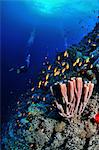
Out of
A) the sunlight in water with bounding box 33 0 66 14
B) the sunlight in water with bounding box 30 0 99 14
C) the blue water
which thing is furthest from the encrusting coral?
the sunlight in water with bounding box 33 0 66 14

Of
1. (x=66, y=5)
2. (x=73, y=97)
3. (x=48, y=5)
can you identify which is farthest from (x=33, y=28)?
(x=73, y=97)

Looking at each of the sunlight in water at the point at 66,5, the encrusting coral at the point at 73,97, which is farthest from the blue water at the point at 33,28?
the encrusting coral at the point at 73,97

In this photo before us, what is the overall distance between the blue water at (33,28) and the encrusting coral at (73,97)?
9.08 metres

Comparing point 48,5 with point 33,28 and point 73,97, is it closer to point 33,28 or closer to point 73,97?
point 33,28

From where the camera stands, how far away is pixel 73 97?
5.19 m

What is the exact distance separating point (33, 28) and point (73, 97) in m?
36.4

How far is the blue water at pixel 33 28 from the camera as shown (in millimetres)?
22703

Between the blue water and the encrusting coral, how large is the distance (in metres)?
9.08

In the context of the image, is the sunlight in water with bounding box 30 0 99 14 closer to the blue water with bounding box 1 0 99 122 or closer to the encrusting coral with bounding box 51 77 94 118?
the blue water with bounding box 1 0 99 122

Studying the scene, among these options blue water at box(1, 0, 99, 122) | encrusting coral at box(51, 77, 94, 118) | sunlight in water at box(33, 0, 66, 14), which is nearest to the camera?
encrusting coral at box(51, 77, 94, 118)

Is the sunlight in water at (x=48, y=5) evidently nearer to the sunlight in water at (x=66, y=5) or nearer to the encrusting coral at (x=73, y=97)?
the sunlight in water at (x=66, y=5)

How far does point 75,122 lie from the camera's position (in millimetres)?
5520

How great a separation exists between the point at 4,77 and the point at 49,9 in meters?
12.1

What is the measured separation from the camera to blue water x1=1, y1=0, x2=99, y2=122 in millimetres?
22703
